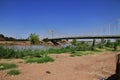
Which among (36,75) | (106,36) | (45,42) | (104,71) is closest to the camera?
(36,75)

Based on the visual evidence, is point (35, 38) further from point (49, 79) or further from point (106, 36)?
point (49, 79)

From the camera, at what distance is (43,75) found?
9.00m

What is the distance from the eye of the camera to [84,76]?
909cm

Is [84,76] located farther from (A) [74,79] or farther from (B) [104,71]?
(B) [104,71]

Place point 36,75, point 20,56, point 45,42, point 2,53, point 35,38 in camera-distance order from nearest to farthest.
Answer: point 36,75, point 2,53, point 20,56, point 35,38, point 45,42

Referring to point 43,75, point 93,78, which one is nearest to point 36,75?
point 43,75

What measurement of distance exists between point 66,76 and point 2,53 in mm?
8913

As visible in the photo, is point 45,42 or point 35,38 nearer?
point 35,38

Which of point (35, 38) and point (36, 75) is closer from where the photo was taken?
point (36, 75)

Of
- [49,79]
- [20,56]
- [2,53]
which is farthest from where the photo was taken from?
[20,56]

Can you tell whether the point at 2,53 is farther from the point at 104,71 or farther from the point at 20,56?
the point at 104,71

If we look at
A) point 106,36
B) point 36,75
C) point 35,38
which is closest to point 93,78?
point 36,75

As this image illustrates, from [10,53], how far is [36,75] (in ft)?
28.0

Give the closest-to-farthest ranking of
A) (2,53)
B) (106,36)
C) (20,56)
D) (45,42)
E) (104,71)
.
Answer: (104,71), (2,53), (20,56), (106,36), (45,42)
